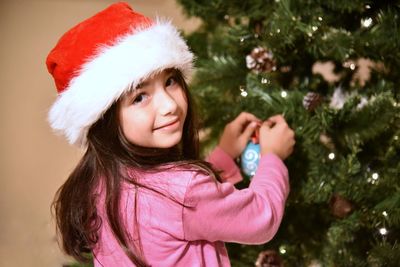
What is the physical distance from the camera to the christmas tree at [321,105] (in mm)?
1025

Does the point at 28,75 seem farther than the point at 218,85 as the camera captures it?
Yes

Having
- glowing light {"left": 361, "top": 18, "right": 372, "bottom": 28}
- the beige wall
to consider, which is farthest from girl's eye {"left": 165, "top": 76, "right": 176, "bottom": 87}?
the beige wall

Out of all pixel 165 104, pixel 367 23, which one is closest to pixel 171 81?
pixel 165 104

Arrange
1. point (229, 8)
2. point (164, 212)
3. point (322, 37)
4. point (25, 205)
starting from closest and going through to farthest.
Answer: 1. point (164, 212)
2. point (322, 37)
3. point (229, 8)
4. point (25, 205)

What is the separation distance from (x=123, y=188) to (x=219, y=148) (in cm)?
30

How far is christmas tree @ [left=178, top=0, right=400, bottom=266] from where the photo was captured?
3.36 ft

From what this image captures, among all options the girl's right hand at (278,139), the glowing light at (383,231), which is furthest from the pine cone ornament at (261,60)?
the glowing light at (383,231)

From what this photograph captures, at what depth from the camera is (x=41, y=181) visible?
1.97 metres

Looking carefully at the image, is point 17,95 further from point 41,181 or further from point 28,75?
point 41,181

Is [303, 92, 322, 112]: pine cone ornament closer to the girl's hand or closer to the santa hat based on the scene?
the girl's hand

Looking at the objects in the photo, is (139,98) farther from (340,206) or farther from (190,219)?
(340,206)

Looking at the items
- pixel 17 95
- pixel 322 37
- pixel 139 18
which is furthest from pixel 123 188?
pixel 17 95

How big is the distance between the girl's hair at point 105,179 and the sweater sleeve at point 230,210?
0.16ft

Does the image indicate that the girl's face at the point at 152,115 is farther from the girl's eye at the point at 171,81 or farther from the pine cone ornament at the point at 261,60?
the pine cone ornament at the point at 261,60
